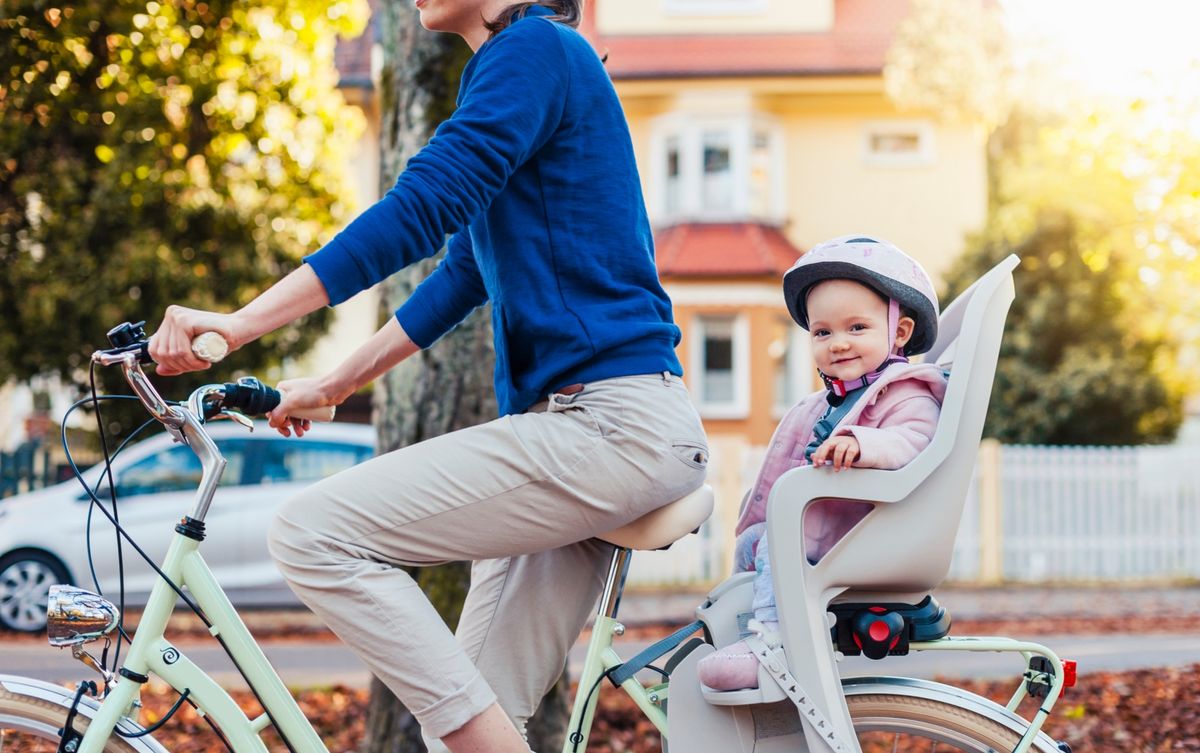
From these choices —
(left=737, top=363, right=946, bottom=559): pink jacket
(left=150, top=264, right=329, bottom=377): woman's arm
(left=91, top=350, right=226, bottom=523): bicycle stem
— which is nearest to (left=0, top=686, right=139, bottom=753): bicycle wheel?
(left=91, top=350, right=226, bottom=523): bicycle stem

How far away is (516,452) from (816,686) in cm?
69

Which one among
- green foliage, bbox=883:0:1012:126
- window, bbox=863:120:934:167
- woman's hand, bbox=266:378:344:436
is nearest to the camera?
woman's hand, bbox=266:378:344:436

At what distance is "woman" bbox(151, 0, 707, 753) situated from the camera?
7.34 ft

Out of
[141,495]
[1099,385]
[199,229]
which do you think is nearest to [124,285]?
[199,229]

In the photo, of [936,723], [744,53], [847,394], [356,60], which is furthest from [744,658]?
[356,60]

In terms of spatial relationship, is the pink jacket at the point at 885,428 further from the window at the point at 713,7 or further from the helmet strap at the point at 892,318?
the window at the point at 713,7

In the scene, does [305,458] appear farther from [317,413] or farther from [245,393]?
[245,393]

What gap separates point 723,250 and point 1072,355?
5.68 metres

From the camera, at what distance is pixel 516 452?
7.72ft

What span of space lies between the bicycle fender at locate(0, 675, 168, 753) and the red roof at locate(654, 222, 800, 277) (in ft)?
63.0

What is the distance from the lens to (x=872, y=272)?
2516 millimetres

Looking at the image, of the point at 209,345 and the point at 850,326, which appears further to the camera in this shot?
the point at 850,326

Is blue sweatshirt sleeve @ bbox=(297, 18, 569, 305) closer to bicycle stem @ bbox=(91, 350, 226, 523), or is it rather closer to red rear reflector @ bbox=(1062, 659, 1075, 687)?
bicycle stem @ bbox=(91, 350, 226, 523)

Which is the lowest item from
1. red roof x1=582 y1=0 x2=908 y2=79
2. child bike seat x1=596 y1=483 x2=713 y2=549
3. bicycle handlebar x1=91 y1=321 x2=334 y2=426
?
red roof x1=582 y1=0 x2=908 y2=79
